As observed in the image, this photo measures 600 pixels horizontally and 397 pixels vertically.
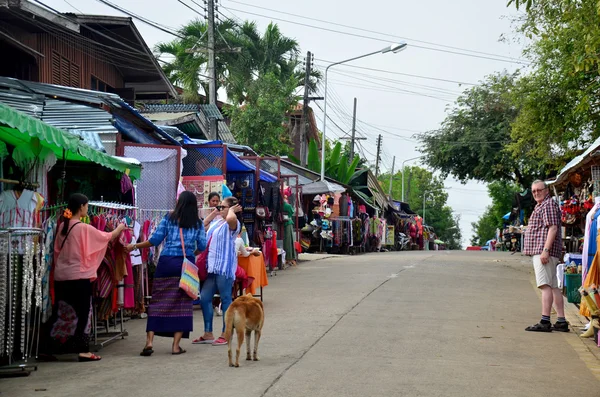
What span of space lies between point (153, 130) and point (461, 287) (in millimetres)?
7316

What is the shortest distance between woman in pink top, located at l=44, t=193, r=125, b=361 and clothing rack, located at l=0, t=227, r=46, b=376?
31 cm

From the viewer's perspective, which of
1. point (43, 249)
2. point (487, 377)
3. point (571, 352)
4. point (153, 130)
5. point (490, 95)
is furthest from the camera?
point (490, 95)

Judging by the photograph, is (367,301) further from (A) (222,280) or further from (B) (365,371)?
(B) (365,371)

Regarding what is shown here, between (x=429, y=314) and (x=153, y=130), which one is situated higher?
(x=153, y=130)

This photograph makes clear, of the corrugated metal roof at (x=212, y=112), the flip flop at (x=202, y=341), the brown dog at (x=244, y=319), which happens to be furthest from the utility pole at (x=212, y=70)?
the brown dog at (x=244, y=319)

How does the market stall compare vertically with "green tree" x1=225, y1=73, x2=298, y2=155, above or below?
below

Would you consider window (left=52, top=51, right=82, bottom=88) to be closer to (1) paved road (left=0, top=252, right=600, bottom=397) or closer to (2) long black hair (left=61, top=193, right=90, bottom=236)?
(1) paved road (left=0, top=252, right=600, bottom=397)

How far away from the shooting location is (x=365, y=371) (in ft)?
25.3

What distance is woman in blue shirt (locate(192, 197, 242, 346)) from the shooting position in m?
9.91

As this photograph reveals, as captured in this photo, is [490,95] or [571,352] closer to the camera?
[571,352]

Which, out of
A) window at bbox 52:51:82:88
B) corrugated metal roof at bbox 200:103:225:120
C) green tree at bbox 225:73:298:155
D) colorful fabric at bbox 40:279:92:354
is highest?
green tree at bbox 225:73:298:155

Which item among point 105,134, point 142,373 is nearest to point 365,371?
point 142,373

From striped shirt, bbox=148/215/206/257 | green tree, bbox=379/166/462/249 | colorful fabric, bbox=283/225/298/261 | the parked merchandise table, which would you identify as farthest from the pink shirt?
green tree, bbox=379/166/462/249

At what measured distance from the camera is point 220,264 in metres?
9.95
